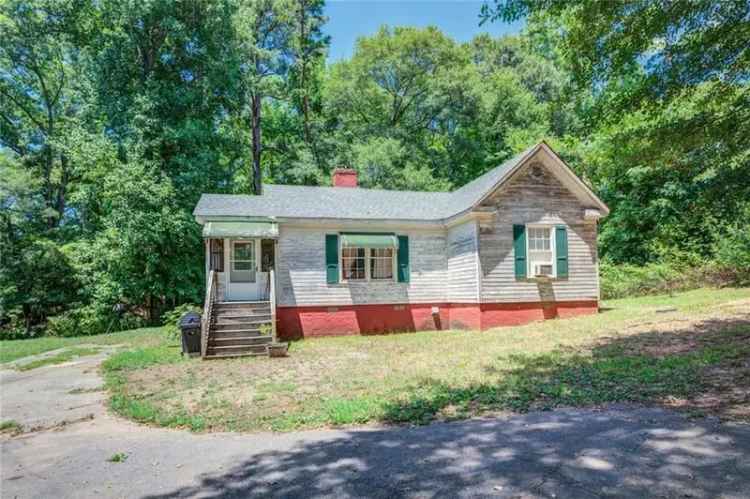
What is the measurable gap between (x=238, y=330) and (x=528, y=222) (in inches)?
364

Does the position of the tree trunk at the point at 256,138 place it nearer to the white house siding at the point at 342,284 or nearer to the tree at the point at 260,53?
the tree at the point at 260,53

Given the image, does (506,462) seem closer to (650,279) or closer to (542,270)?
(542,270)

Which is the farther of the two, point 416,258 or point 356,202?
point 356,202

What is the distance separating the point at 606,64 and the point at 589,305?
9.63 metres

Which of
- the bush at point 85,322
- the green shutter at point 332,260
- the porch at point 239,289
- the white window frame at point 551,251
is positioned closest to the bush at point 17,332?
the bush at point 85,322

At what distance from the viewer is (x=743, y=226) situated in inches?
669

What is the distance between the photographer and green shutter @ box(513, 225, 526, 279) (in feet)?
45.9

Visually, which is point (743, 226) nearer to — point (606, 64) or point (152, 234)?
point (606, 64)

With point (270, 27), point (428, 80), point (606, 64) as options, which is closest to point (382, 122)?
point (428, 80)

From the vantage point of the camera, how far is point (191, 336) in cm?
1105

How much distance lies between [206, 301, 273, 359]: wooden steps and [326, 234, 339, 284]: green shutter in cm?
210

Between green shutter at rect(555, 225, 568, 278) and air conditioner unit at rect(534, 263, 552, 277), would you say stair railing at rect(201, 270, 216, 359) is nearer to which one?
air conditioner unit at rect(534, 263, 552, 277)

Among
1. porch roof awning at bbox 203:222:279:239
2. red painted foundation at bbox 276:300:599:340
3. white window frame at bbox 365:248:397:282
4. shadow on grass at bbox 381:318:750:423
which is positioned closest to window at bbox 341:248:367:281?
white window frame at bbox 365:248:397:282

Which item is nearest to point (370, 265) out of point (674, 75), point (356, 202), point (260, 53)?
point (356, 202)
